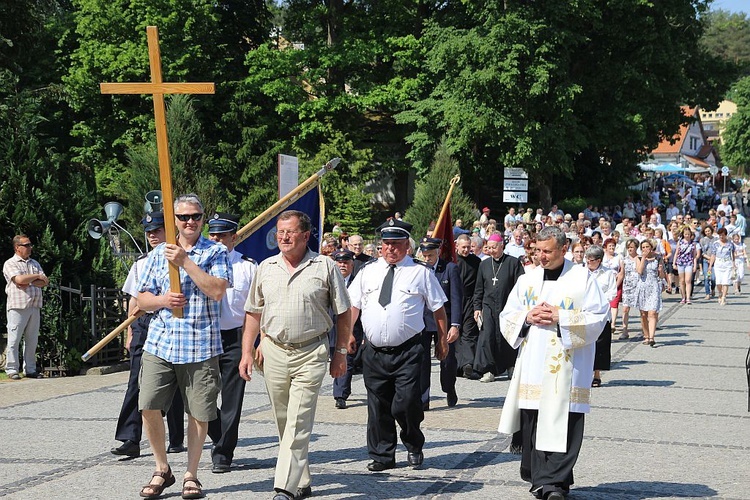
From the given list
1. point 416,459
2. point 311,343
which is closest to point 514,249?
point 416,459

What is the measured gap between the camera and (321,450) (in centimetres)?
826

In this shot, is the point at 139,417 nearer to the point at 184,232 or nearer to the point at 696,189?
the point at 184,232

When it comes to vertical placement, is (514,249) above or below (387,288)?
below

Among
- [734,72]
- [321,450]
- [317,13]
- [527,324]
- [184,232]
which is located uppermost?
[317,13]

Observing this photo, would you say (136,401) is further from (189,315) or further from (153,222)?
(189,315)

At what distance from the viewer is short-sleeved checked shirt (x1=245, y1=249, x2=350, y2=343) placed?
21.3 ft

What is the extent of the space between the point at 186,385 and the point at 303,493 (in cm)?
103

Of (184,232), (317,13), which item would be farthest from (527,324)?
(317,13)

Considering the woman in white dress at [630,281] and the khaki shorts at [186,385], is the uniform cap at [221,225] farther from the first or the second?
the woman in white dress at [630,281]

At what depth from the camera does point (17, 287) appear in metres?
13.7

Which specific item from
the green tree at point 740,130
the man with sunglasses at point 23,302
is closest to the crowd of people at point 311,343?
the man with sunglasses at point 23,302

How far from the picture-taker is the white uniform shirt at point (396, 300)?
7695 mm

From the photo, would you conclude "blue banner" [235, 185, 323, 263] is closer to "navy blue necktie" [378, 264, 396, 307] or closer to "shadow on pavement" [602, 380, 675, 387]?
"navy blue necktie" [378, 264, 396, 307]

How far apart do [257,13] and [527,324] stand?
40128 mm
